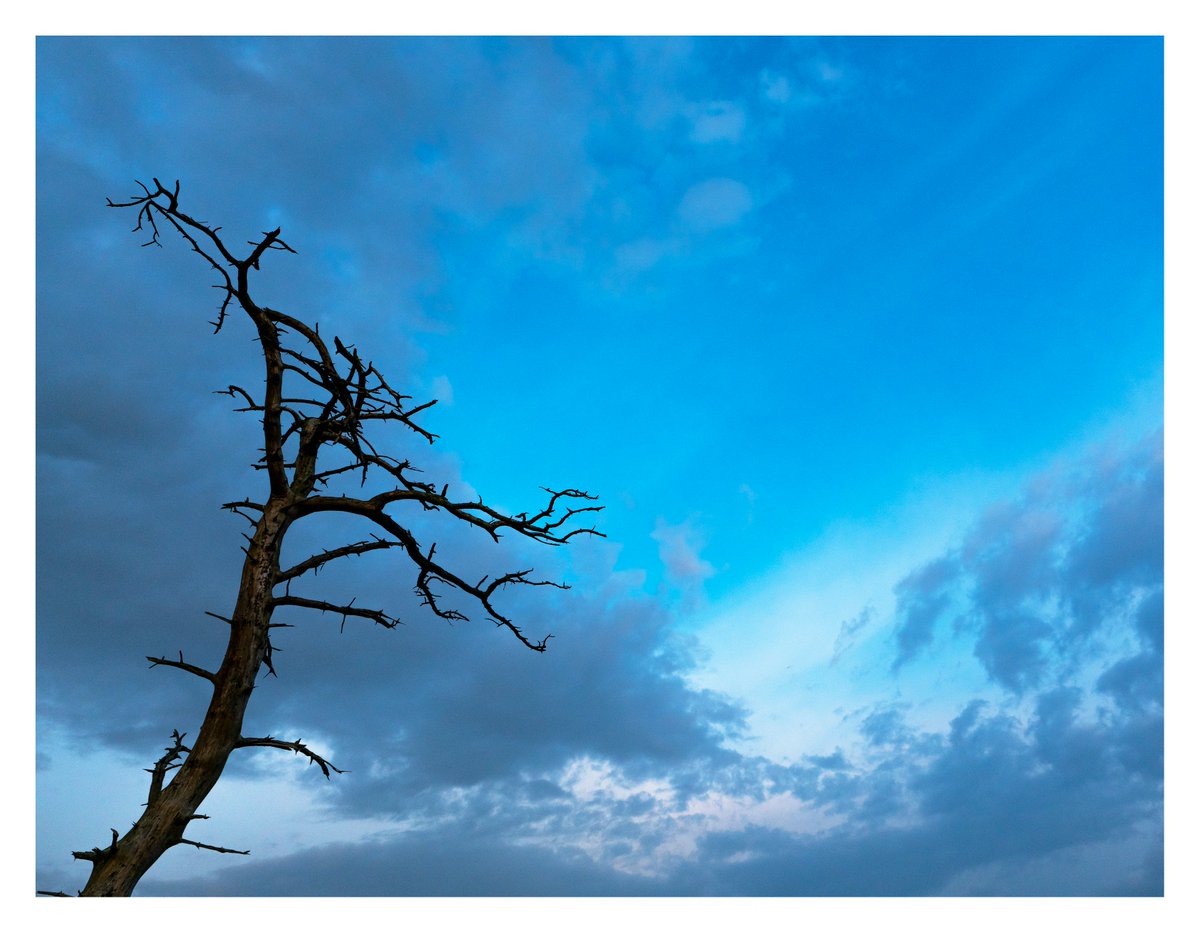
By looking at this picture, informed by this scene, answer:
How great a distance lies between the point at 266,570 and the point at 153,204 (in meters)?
3.87

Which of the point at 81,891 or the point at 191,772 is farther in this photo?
the point at 191,772

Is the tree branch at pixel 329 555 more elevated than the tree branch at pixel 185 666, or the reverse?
the tree branch at pixel 329 555

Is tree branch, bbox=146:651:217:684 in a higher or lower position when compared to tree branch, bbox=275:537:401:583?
lower

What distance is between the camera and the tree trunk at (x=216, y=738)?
6.98 meters

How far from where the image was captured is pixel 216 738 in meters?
7.57

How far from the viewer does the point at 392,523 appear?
349 inches

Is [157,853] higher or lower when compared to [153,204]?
lower

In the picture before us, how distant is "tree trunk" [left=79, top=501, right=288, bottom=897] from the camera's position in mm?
6984
